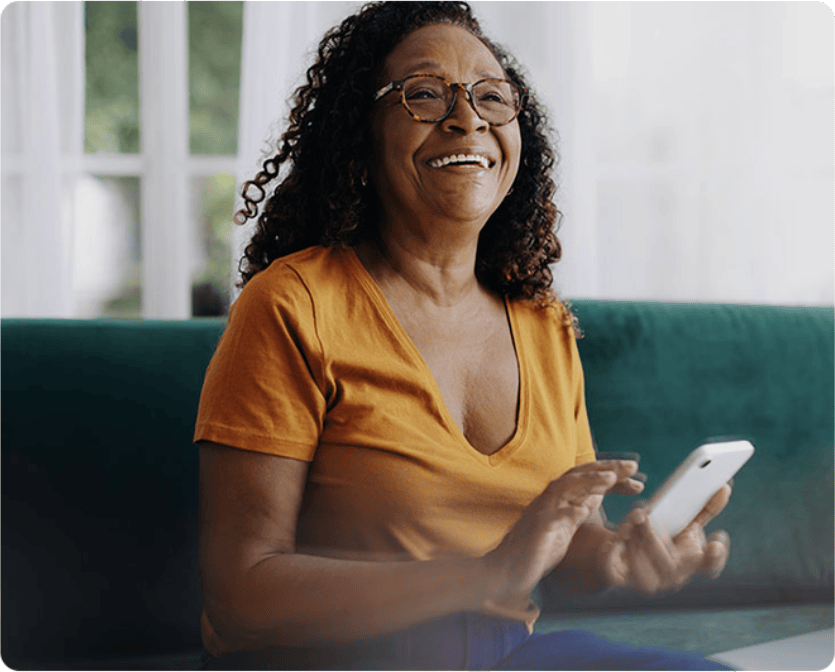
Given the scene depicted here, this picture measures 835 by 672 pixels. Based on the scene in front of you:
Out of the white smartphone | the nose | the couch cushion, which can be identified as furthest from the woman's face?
the couch cushion

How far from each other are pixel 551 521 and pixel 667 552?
221 millimetres

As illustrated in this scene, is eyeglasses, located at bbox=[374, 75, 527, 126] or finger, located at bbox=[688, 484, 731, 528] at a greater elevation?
eyeglasses, located at bbox=[374, 75, 527, 126]

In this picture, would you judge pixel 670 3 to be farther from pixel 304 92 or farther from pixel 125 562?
pixel 125 562

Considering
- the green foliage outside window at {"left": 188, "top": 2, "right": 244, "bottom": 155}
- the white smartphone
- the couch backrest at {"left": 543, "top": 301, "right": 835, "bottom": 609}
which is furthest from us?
the green foliage outside window at {"left": 188, "top": 2, "right": 244, "bottom": 155}

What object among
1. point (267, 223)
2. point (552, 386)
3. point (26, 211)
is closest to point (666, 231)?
point (552, 386)

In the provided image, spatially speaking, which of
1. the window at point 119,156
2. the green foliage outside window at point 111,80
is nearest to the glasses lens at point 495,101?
the window at point 119,156

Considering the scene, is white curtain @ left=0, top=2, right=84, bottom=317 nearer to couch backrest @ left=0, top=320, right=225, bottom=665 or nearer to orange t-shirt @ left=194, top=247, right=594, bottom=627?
couch backrest @ left=0, top=320, right=225, bottom=665

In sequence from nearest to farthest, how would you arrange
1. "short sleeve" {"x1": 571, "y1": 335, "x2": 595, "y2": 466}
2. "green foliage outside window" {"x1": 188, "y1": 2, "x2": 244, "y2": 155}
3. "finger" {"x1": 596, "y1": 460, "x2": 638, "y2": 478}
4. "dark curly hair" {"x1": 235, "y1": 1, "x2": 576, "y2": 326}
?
"finger" {"x1": 596, "y1": 460, "x2": 638, "y2": 478} → "dark curly hair" {"x1": 235, "y1": 1, "x2": 576, "y2": 326} → "short sleeve" {"x1": 571, "y1": 335, "x2": 595, "y2": 466} → "green foliage outside window" {"x1": 188, "y1": 2, "x2": 244, "y2": 155}

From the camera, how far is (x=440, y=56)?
880mm

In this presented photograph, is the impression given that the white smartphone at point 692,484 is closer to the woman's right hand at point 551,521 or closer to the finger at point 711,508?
the finger at point 711,508

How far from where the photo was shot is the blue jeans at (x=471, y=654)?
78cm

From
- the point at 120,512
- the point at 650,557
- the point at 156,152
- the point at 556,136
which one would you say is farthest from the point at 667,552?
the point at 156,152

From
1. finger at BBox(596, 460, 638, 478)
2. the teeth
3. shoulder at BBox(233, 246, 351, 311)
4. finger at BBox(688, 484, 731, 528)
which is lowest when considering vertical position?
finger at BBox(688, 484, 731, 528)

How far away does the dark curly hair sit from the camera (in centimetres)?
91
